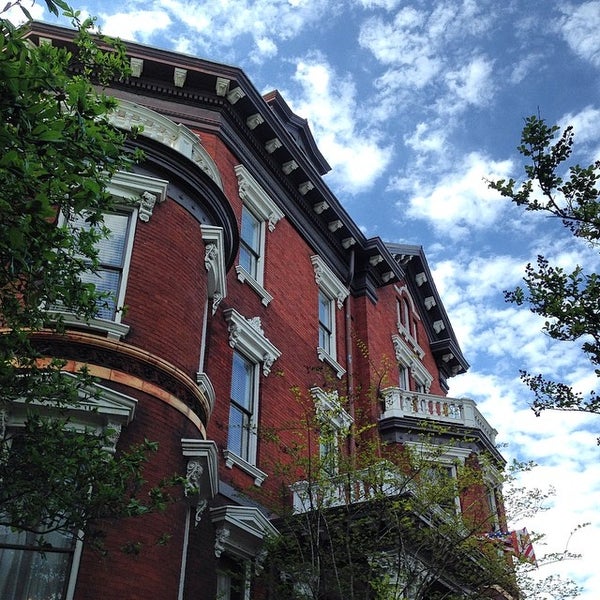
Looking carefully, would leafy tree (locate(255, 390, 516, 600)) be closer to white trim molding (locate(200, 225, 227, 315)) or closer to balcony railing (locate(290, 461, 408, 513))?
balcony railing (locate(290, 461, 408, 513))

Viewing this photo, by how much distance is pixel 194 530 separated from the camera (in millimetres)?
12016

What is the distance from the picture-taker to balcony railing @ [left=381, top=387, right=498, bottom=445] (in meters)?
21.9

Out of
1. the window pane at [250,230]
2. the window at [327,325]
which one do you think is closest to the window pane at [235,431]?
the window pane at [250,230]

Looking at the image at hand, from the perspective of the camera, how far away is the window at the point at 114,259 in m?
11.3

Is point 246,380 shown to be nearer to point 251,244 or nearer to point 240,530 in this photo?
point 251,244

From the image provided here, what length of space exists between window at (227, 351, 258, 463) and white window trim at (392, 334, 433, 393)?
9778mm

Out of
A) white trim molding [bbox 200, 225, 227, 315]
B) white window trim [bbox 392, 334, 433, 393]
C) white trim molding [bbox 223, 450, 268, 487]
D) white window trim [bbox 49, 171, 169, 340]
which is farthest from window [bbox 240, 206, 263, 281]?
white window trim [bbox 392, 334, 433, 393]

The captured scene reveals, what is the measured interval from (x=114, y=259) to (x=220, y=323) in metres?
4.03

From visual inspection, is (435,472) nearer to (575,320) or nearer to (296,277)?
(575,320)

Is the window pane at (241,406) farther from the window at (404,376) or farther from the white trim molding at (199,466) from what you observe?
the window at (404,376)

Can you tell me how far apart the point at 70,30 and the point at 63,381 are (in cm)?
1212

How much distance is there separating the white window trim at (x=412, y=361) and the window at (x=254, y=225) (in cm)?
795

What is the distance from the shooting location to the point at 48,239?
634 cm

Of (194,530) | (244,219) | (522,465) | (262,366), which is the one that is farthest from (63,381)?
(244,219)
